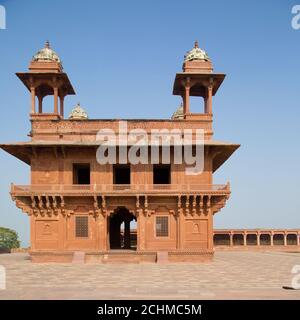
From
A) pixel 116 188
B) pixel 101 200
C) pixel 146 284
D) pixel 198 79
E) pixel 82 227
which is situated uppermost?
pixel 198 79

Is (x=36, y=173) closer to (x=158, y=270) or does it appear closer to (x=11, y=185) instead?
(x=11, y=185)

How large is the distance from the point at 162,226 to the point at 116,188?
386 centimetres

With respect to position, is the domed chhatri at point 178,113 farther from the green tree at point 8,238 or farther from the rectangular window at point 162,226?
the green tree at point 8,238

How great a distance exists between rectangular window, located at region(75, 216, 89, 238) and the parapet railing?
186 centimetres

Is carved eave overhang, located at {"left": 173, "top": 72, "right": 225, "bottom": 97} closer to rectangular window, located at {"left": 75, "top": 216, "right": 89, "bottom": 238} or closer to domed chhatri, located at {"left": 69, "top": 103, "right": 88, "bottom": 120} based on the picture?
rectangular window, located at {"left": 75, "top": 216, "right": 89, "bottom": 238}

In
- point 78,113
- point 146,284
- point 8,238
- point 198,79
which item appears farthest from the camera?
point 8,238

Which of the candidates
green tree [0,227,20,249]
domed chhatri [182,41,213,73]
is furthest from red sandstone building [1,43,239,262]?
green tree [0,227,20,249]

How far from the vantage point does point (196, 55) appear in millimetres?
27500

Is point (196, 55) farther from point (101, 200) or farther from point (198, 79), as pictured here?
point (101, 200)

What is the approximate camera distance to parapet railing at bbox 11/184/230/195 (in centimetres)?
2445

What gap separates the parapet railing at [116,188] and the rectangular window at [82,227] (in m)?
1.86

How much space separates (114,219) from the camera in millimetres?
32625

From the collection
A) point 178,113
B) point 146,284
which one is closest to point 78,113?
point 178,113
